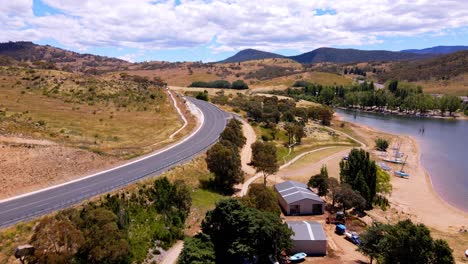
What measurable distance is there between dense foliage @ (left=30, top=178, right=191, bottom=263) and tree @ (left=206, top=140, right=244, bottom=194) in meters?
11.1

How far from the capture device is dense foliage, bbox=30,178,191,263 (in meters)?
27.3

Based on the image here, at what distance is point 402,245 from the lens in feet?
108

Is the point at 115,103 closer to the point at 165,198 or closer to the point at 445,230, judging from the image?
the point at 165,198

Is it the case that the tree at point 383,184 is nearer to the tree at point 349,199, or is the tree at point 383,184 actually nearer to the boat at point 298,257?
the tree at point 349,199

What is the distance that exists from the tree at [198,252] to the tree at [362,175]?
2980 cm

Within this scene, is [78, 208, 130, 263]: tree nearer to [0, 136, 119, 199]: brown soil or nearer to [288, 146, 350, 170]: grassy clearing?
[0, 136, 119, 199]: brown soil

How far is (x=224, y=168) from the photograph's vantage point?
55469 mm

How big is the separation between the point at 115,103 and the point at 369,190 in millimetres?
68835

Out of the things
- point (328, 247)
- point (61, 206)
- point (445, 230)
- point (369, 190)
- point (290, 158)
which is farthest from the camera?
point (290, 158)

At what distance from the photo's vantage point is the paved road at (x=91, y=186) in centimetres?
3656

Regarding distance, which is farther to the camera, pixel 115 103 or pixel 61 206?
pixel 115 103

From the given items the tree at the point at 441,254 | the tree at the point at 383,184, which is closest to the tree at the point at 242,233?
the tree at the point at 441,254

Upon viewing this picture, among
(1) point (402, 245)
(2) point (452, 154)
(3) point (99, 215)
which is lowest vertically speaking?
(2) point (452, 154)

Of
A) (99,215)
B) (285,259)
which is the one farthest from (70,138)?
(285,259)
